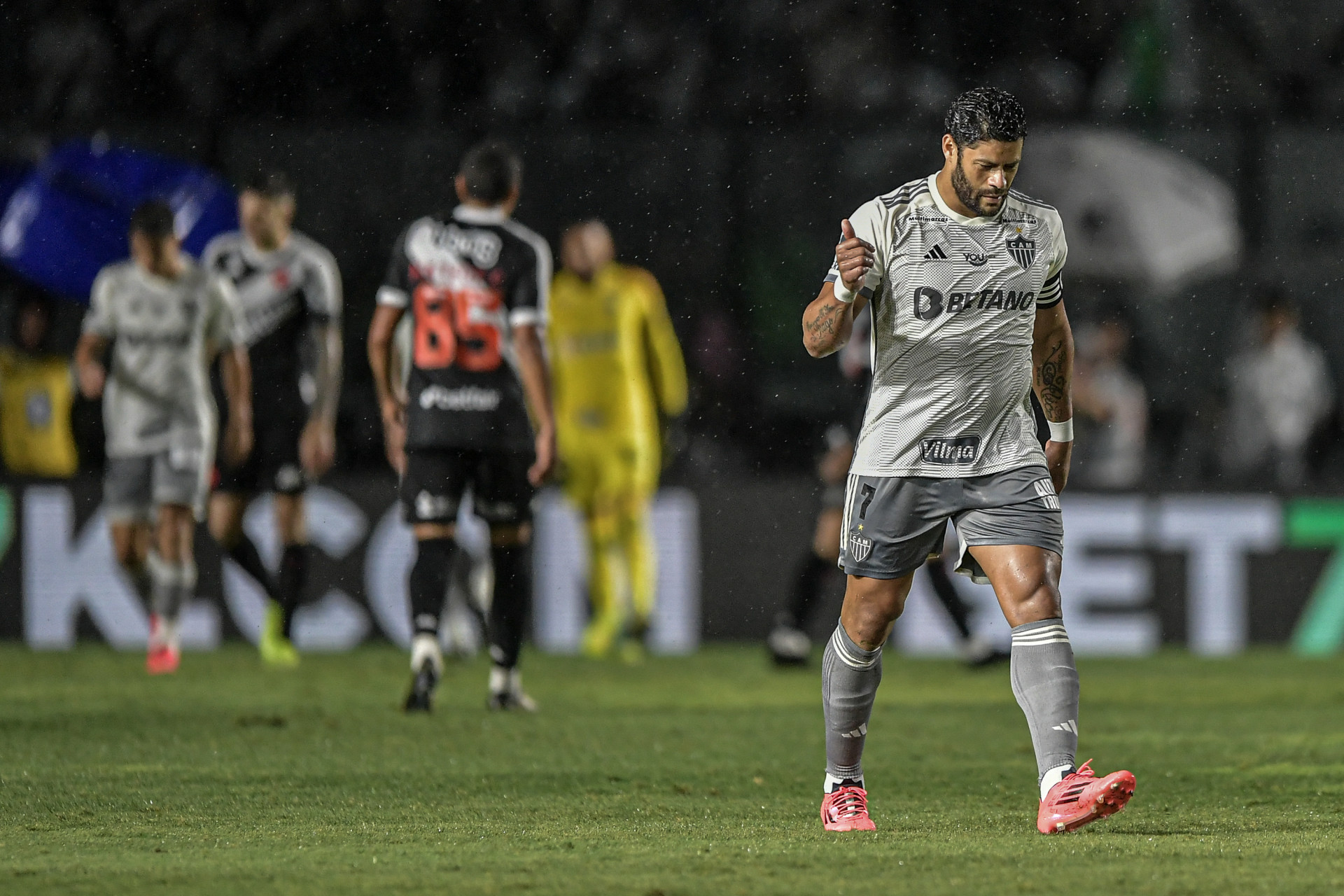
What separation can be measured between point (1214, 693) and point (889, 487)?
4773mm

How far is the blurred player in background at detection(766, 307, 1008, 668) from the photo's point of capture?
10453 mm

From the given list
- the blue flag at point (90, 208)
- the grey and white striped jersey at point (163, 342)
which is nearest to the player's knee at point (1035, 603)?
the grey and white striped jersey at point (163, 342)

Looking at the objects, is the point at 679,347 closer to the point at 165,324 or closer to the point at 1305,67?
the point at 165,324

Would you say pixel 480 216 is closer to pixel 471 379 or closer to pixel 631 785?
pixel 471 379

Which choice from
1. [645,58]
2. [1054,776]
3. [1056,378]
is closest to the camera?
[1054,776]

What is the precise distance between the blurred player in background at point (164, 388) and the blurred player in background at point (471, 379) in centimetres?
234

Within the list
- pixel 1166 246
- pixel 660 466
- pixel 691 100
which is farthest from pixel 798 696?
pixel 691 100

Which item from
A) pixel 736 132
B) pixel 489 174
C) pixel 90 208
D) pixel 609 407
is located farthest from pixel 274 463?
pixel 736 132

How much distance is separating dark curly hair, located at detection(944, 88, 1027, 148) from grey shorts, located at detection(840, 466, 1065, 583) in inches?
33.1

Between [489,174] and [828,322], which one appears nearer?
[828,322]

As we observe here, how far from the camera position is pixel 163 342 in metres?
10.7

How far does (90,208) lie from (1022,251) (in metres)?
9.39

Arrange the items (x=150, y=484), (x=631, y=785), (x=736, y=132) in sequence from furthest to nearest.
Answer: (x=736, y=132) < (x=150, y=484) < (x=631, y=785)

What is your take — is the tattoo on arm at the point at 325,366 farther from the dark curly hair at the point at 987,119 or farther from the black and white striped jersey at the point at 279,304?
the dark curly hair at the point at 987,119
